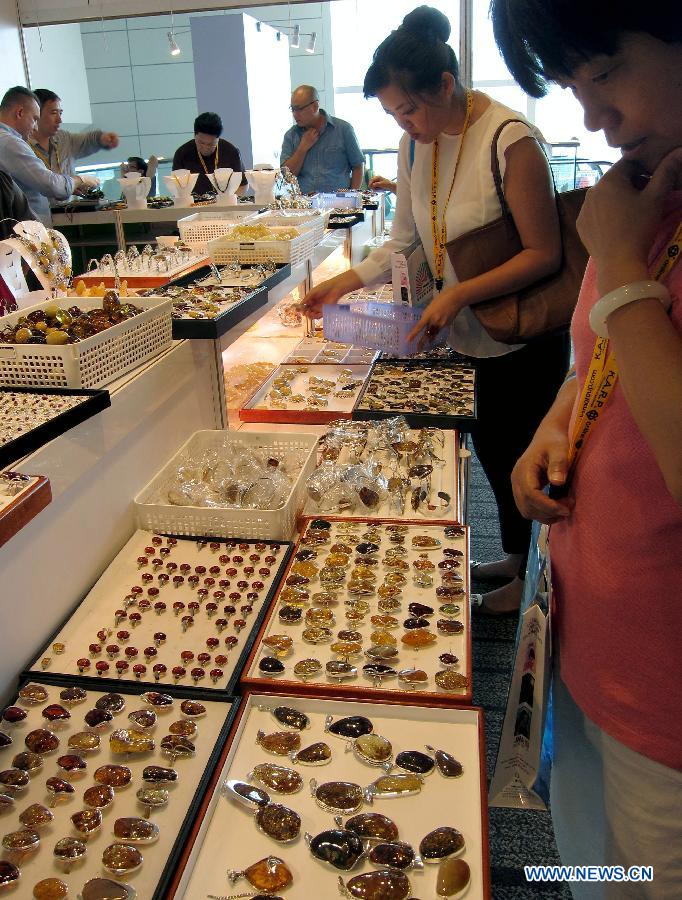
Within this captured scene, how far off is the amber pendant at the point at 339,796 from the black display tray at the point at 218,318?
1.28 metres

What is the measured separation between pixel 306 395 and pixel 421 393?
1.46ft

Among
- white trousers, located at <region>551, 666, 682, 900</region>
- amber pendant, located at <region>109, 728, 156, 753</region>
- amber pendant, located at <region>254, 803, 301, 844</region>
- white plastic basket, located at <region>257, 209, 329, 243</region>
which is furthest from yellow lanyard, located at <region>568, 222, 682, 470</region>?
white plastic basket, located at <region>257, 209, 329, 243</region>

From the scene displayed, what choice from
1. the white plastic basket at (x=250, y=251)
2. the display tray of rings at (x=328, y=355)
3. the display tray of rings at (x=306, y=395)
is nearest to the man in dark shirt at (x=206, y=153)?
the display tray of rings at (x=328, y=355)

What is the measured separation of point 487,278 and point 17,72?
839 centimetres

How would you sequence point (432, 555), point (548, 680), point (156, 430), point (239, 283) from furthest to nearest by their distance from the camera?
point (239, 283), point (156, 430), point (432, 555), point (548, 680)


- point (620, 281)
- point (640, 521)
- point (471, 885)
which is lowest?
point (471, 885)

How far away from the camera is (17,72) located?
27.5ft

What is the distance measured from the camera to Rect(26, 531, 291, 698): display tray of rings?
1253mm

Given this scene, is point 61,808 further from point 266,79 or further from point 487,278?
point 266,79

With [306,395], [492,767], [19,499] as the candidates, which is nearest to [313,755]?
[19,499]

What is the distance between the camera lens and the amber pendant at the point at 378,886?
91 cm

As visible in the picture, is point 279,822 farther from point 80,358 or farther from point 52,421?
point 80,358

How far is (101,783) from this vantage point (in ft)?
3.43

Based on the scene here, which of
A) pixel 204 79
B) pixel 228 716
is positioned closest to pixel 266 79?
pixel 204 79
